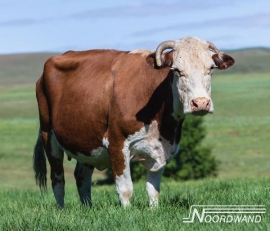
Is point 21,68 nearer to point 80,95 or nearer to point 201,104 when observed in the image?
point 80,95

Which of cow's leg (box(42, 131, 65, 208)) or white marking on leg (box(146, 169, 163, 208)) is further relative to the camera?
cow's leg (box(42, 131, 65, 208))

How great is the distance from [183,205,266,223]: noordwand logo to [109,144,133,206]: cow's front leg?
3.93 feet

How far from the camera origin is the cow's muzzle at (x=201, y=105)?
307 inches

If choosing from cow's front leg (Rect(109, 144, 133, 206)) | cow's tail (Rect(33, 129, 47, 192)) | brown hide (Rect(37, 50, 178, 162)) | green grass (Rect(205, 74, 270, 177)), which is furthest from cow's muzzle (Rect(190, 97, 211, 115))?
green grass (Rect(205, 74, 270, 177))

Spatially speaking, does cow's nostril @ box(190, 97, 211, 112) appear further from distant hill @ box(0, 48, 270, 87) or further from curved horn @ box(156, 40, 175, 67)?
distant hill @ box(0, 48, 270, 87)

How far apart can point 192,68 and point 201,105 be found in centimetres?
56

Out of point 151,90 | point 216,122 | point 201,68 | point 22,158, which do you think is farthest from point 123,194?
point 216,122

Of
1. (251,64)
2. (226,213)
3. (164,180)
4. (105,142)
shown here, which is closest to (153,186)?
(105,142)

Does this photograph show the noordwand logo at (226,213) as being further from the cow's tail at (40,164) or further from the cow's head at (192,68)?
the cow's tail at (40,164)

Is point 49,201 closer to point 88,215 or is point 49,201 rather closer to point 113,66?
point 113,66

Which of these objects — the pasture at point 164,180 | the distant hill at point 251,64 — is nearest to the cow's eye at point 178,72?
the pasture at point 164,180

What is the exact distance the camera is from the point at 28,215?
7.64 meters

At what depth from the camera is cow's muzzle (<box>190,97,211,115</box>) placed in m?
7.79

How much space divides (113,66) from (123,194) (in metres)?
1.72
